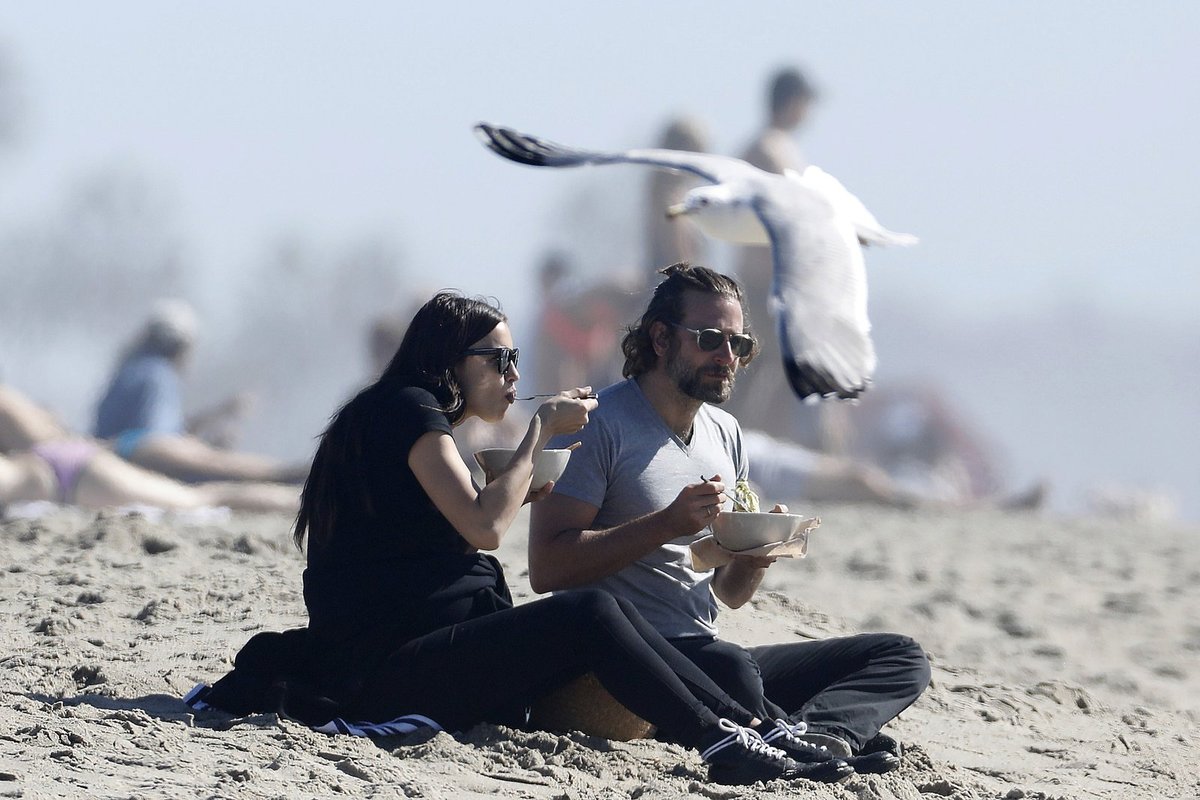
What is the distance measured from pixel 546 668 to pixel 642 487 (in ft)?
1.59

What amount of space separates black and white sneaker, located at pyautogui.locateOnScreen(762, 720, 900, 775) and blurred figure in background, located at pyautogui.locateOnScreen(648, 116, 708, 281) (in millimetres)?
7048

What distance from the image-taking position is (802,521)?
3691mm

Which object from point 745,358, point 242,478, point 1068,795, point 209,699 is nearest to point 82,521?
point 242,478

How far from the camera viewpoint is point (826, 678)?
397 centimetres

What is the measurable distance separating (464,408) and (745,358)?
0.66 m

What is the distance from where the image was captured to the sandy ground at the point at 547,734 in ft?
10.9

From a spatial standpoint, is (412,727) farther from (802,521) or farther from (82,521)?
(82,521)

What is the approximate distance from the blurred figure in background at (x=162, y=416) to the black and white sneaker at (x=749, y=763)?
17.5ft

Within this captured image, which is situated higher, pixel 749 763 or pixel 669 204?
pixel 669 204

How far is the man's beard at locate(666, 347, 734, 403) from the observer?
3781 millimetres

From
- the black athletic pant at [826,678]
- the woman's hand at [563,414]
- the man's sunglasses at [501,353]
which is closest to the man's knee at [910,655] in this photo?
the black athletic pant at [826,678]

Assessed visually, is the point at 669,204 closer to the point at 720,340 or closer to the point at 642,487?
the point at 720,340

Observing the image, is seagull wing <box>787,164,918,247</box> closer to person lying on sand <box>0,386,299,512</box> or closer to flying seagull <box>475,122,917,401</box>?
flying seagull <box>475,122,917,401</box>

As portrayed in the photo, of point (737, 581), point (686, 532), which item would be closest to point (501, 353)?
point (686, 532)
